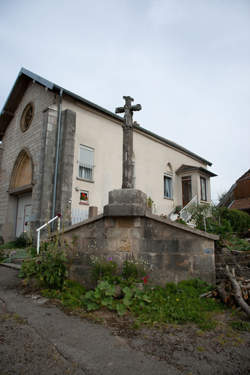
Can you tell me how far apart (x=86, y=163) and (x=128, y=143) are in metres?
6.75

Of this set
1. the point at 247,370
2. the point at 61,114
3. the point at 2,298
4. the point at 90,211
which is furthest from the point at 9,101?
the point at 247,370

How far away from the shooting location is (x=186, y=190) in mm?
18078

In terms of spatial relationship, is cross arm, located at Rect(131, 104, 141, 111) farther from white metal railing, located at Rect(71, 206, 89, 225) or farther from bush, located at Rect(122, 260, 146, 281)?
white metal railing, located at Rect(71, 206, 89, 225)

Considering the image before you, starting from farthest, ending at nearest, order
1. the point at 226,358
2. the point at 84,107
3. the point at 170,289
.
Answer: the point at 84,107 → the point at 170,289 → the point at 226,358

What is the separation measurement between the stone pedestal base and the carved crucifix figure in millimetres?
361

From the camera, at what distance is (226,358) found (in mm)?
2686

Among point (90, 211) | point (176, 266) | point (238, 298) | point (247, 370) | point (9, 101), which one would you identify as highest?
point (9, 101)

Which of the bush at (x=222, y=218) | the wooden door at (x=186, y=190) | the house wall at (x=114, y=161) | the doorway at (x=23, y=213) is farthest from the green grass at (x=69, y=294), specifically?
the wooden door at (x=186, y=190)

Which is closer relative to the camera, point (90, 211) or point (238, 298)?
point (238, 298)

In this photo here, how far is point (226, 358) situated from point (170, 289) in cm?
201

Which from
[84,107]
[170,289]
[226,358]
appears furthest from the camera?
[84,107]

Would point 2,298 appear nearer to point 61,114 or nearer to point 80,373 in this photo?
point 80,373

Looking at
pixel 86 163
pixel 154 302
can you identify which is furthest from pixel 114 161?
pixel 154 302

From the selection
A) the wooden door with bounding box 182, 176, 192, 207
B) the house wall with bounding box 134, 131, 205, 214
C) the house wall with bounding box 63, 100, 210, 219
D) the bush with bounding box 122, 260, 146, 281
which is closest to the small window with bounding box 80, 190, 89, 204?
the house wall with bounding box 63, 100, 210, 219
